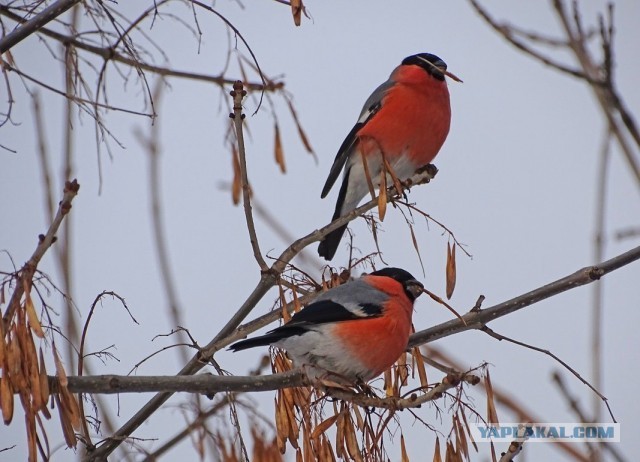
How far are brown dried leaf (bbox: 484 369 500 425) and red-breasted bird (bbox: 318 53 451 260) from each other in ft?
5.36

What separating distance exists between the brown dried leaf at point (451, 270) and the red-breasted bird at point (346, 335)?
0.91 ft

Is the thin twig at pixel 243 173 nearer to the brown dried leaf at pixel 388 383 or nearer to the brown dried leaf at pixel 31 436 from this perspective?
A: the brown dried leaf at pixel 388 383

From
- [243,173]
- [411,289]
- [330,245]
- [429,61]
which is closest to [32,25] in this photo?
[243,173]

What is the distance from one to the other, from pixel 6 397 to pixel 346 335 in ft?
4.07

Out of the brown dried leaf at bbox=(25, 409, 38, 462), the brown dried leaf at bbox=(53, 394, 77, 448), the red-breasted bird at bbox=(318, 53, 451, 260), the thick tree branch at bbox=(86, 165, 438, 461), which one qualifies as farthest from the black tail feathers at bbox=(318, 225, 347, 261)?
the brown dried leaf at bbox=(25, 409, 38, 462)

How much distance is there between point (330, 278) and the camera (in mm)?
2736

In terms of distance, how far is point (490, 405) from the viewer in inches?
80.9

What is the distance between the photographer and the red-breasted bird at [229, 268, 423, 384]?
8.61 feet

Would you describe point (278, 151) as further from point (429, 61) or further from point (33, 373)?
point (429, 61)

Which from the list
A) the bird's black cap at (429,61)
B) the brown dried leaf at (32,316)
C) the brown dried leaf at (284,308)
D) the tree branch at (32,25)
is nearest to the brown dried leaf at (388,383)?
the brown dried leaf at (284,308)

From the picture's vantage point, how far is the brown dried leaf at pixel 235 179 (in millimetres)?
2688

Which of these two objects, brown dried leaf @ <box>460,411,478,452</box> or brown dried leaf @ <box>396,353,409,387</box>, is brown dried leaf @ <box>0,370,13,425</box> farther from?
brown dried leaf @ <box>396,353,409,387</box>

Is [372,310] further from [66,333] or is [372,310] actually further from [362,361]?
[66,333]

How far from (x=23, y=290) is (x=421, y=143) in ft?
7.35
